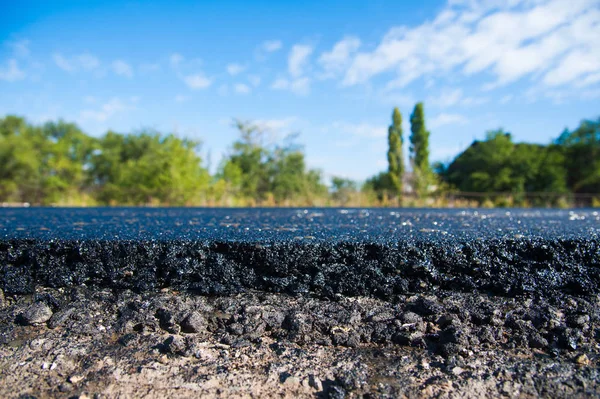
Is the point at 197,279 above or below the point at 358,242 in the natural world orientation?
below

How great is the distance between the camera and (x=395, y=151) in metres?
24.0

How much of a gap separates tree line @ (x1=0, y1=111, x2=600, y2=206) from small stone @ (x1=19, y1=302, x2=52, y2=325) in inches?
485

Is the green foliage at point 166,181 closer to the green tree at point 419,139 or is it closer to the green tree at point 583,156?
the green tree at point 419,139

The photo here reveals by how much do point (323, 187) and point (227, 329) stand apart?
20507 mm

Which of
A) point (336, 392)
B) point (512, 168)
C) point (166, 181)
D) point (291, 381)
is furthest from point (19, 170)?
point (512, 168)

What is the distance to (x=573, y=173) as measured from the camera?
22.9 meters

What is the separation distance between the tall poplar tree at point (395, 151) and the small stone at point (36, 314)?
74.7 ft

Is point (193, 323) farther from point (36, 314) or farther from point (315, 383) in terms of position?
point (36, 314)

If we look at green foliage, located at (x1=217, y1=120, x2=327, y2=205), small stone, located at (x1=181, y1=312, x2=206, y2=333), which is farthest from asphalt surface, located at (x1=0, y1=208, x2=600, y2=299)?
green foliage, located at (x1=217, y1=120, x2=327, y2=205)

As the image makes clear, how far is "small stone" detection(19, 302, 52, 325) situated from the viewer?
112cm

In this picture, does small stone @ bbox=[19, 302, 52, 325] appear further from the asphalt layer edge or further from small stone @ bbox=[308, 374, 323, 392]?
small stone @ bbox=[308, 374, 323, 392]

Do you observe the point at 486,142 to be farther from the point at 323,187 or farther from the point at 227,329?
the point at 227,329

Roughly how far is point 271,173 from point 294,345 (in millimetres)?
21518

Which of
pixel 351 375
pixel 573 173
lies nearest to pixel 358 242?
pixel 351 375
